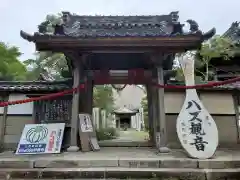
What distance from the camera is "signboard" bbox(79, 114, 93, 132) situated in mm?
6629

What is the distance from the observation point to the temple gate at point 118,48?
563cm

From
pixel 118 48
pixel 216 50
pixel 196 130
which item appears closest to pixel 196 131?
pixel 196 130

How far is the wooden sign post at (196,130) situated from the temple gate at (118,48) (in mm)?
726

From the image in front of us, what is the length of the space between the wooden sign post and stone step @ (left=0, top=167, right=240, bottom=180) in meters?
0.65

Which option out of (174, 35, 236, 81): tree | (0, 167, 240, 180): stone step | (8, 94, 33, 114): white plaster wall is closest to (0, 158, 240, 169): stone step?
(0, 167, 240, 180): stone step

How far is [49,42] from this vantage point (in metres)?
5.70

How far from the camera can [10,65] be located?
1566 cm

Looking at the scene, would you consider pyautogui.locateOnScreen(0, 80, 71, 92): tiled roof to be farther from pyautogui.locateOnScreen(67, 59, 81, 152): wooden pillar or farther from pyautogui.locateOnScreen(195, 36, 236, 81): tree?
pyautogui.locateOnScreen(195, 36, 236, 81): tree

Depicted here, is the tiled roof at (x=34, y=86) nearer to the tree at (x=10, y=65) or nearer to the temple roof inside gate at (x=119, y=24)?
the temple roof inside gate at (x=119, y=24)

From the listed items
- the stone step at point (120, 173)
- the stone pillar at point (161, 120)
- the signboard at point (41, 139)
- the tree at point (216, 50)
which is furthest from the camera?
the tree at point (216, 50)

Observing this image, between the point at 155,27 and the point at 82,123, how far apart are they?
143 inches

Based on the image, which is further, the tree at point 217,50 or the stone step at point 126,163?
the tree at point 217,50

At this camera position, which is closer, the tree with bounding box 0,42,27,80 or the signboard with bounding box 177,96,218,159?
the signboard with bounding box 177,96,218,159

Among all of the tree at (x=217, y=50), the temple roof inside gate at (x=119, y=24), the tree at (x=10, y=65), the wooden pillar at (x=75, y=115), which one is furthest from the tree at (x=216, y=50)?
the tree at (x=10, y=65)
